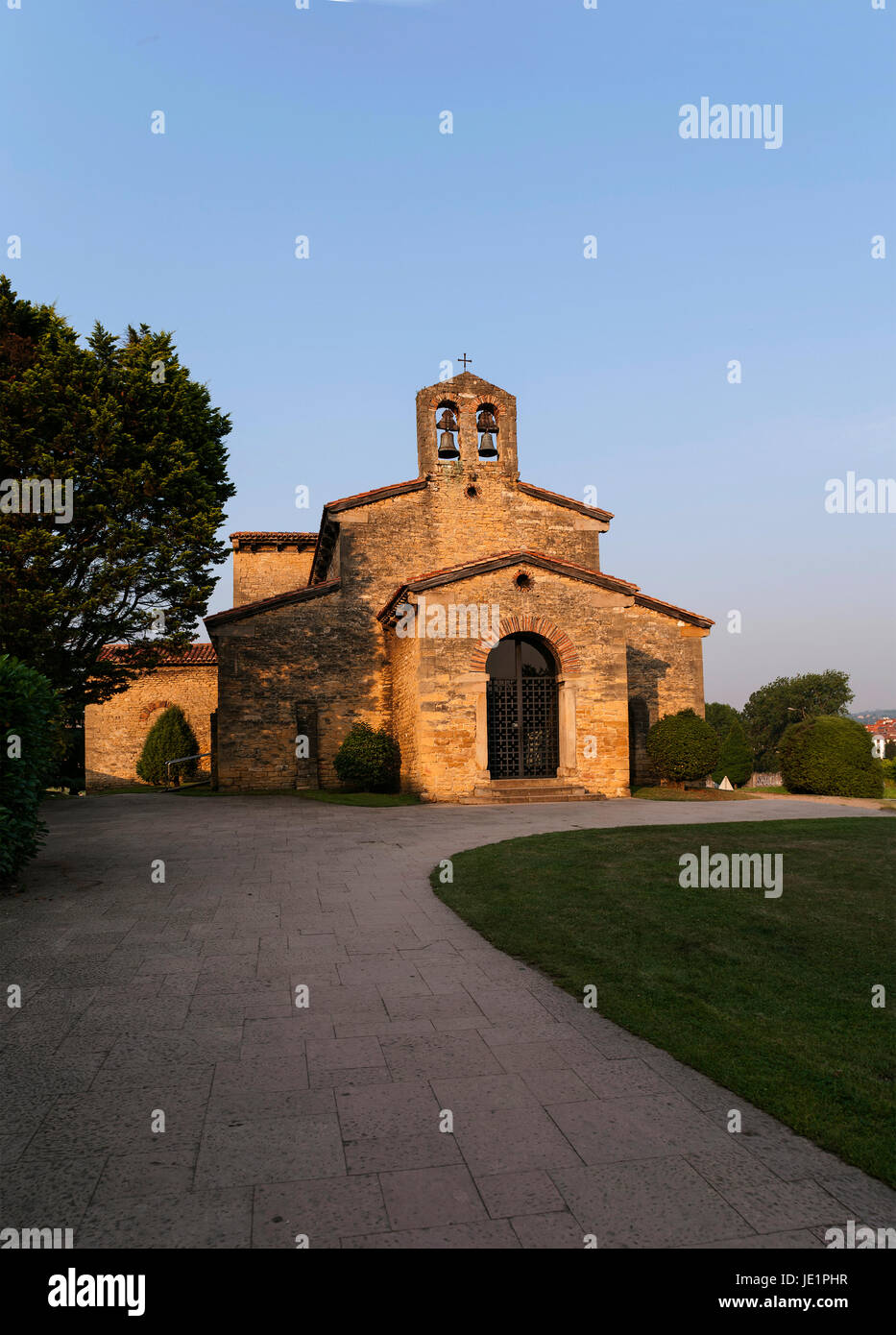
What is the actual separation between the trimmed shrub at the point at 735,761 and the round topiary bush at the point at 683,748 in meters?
2.14

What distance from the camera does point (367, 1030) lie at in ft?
15.2

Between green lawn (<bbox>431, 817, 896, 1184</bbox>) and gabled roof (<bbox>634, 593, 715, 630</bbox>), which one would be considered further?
gabled roof (<bbox>634, 593, 715, 630</bbox>)

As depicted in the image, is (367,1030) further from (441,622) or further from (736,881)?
(441,622)

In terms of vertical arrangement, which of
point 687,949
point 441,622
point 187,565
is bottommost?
point 687,949

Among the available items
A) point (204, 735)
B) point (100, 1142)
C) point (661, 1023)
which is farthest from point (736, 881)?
point (204, 735)

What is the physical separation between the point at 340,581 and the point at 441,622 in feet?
18.2

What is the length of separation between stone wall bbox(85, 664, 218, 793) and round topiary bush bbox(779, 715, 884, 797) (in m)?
21.1

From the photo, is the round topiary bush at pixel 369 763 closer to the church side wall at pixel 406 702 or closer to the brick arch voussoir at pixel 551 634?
the church side wall at pixel 406 702

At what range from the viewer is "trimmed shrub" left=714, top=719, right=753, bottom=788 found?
23.5m

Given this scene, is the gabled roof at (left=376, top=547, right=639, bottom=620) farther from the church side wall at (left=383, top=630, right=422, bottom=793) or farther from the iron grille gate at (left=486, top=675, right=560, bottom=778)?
the iron grille gate at (left=486, top=675, right=560, bottom=778)

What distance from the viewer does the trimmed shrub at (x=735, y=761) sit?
77.0 ft

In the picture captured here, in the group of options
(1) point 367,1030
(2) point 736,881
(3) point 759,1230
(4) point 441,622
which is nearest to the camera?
(3) point 759,1230

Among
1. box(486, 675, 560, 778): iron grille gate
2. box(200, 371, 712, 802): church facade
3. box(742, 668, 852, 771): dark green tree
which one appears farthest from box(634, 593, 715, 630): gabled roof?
box(742, 668, 852, 771): dark green tree

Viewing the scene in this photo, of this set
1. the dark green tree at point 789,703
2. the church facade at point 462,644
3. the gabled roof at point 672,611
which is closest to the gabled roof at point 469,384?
the church facade at point 462,644
